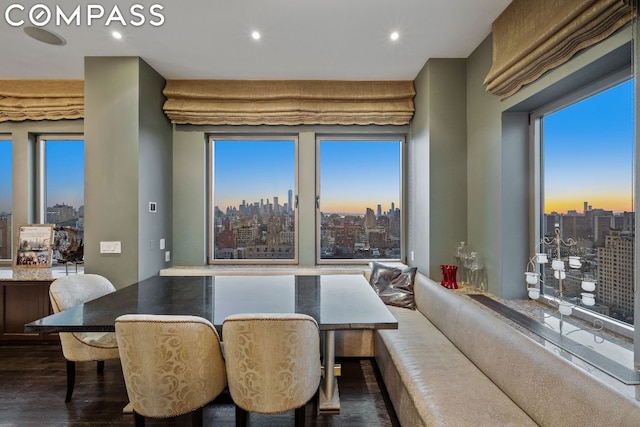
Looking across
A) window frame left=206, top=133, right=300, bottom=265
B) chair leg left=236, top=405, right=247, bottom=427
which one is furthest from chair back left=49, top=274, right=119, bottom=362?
window frame left=206, top=133, right=300, bottom=265

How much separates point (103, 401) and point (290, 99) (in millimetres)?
3071

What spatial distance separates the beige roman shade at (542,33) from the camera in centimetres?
148

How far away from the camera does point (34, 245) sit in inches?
139

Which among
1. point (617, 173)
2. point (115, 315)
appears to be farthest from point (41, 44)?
point (617, 173)

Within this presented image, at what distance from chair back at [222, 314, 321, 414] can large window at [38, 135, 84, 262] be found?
329 cm

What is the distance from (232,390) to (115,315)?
75 centimetres

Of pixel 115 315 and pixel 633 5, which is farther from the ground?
pixel 633 5

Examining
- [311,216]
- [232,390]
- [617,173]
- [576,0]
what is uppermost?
[576,0]

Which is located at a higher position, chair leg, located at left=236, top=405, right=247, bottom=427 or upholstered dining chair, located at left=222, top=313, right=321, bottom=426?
upholstered dining chair, located at left=222, top=313, right=321, bottom=426

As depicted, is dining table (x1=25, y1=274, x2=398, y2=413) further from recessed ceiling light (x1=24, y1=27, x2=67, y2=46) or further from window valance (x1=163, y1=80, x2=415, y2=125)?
recessed ceiling light (x1=24, y1=27, x2=67, y2=46)

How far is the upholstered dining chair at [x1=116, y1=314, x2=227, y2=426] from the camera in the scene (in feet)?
4.83

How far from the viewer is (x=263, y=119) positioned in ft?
11.5

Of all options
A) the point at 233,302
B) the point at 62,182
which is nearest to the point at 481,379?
the point at 233,302

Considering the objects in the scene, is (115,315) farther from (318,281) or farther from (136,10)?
(136,10)
